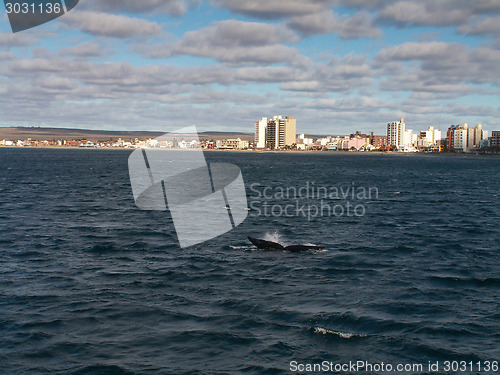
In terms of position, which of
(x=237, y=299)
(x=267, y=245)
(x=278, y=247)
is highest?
(x=267, y=245)

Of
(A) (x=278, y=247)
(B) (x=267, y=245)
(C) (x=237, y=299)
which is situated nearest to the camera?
(C) (x=237, y=299)

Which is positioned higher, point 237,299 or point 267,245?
point 267,245

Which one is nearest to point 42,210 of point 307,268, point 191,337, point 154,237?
point 154,237

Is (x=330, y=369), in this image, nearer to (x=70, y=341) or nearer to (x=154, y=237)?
(x=70, y=341)

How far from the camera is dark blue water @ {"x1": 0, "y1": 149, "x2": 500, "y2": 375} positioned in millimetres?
20938
